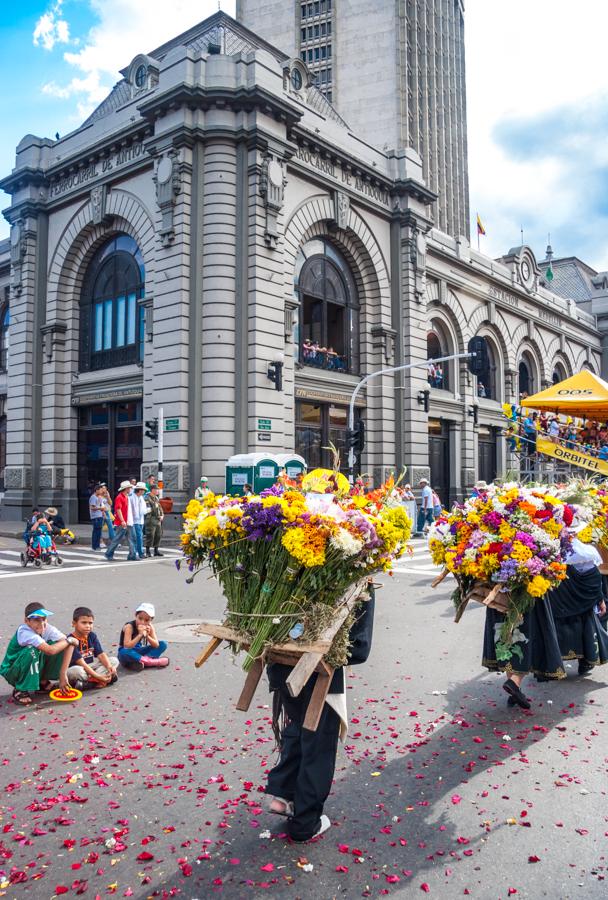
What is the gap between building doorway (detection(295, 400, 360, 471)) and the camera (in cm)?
2512

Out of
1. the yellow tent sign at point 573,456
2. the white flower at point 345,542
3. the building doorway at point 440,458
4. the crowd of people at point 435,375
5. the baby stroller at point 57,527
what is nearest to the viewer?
the white flower at point 345,542

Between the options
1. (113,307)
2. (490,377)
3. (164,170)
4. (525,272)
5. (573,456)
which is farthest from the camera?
(525,272)

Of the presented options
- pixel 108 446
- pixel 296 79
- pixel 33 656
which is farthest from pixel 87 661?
pixel 296 79

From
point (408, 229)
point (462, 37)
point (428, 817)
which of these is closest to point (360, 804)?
point (428, 817)

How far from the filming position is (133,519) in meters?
16.6

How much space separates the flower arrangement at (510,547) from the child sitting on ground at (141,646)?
3.19m

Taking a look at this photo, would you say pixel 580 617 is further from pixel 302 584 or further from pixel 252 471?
pixel 252 471

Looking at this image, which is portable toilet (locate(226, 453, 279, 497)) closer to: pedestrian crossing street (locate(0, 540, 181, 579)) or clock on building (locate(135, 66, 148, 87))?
pedestrian crossing street (locate(0, 540, 181, 579))

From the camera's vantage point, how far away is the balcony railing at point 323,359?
25.6 meters

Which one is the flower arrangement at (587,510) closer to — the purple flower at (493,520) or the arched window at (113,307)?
the purple flower at (493,520)

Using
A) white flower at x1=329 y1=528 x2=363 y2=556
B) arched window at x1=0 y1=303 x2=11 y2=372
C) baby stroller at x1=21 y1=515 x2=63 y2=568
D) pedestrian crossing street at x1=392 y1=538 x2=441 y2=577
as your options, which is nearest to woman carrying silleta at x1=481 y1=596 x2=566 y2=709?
white flower at x1=329 y1=528 x2=363 y2=556

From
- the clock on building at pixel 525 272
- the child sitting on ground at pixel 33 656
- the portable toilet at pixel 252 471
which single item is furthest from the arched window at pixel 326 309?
the child sitting on ground at pixel 33 656

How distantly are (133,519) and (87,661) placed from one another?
10119 mm

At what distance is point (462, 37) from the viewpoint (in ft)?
281
